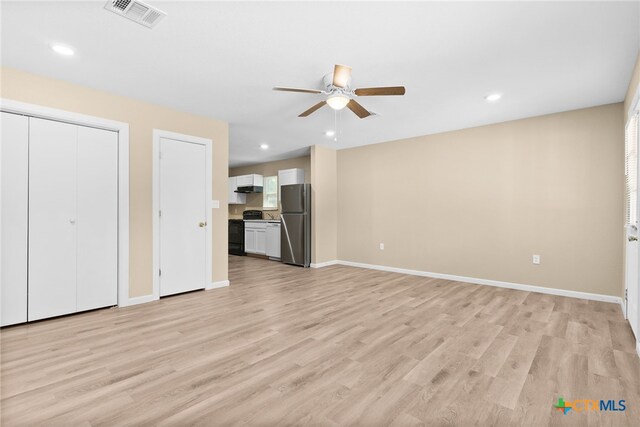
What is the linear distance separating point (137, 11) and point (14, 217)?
2264 mm

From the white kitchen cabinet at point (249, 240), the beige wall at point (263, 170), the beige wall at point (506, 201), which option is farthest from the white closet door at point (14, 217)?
the beige wall at point (263, 170)

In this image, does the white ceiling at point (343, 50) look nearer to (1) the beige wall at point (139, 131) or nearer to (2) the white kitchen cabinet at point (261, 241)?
(1) the beige wall at point (139, 131)

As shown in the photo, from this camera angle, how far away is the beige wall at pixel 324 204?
19.5 ft

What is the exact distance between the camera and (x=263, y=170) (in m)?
8.09

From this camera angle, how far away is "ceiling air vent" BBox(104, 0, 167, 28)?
1905 mm

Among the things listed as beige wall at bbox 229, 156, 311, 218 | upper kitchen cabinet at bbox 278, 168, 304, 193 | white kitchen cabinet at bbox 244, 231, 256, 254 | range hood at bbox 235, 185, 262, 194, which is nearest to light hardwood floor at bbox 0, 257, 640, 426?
upper kitchen cabinet at bbox 278, 168, 304, 193

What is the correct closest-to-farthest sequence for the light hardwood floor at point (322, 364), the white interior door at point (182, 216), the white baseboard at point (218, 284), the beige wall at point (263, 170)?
1. the light hardwood floor at point (322, 364)
2. the white interior door at point (182, 216)
3. the white baseboard at point (218, 284)
4. the beige wall at point (263, 170)

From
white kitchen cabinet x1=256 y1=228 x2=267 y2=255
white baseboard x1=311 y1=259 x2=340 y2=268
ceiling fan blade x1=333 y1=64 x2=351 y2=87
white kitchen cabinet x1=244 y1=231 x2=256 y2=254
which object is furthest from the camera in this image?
white kitchen cabinet x1=244 y1=231 x2=256 y2=254

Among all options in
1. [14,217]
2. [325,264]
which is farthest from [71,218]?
[325,264]

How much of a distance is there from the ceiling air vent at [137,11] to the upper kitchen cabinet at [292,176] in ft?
15.5

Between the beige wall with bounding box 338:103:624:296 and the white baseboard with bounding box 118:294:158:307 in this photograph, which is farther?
the beige wall with bounding box 338:103:624:296

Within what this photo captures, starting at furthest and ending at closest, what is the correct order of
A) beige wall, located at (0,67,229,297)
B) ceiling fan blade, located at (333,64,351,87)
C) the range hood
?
the range hood
beige wall, located at (0,67,229,297)
ceiling fan blade, located at (333,64,351,87)

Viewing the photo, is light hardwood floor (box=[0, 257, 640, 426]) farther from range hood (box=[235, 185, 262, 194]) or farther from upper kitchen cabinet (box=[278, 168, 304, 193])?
range hood (box=[235, 185, 262, 194])

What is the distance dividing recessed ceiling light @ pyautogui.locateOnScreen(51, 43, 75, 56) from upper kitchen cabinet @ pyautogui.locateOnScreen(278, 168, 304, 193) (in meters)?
4.56
